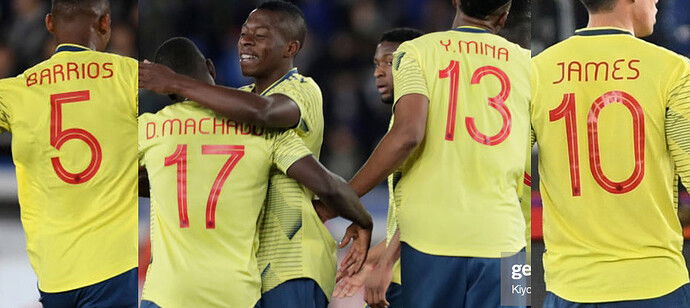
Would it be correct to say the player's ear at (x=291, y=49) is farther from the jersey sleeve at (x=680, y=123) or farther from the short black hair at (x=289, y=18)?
the jersey sleeve at (x=680, y=123)

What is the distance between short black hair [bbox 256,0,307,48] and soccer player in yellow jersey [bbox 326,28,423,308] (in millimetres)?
302

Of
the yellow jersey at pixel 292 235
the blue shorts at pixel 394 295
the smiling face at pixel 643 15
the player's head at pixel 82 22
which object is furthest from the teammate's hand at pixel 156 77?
the smiling face at pixel 643 15

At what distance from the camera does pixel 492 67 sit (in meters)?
2.91

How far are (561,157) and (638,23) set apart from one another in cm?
43

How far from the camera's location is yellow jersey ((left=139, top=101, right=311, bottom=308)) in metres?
2.80

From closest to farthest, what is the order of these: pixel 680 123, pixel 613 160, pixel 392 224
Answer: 1. pixel 680 123
2. pixel 613 160
3. pixel 392 224

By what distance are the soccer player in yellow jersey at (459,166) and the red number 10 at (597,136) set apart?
0.33 metres

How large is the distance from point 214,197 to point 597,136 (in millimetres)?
1136

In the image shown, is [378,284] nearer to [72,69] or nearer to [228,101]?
[228,101]

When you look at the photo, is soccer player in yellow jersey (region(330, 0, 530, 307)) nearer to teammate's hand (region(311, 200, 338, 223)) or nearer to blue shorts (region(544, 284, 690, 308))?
teammate's hand (region(311, 200, 338, 223))

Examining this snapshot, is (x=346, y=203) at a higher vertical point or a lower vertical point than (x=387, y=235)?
higher

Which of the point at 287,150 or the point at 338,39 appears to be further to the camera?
the point at 338,39

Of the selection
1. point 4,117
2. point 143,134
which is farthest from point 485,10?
point 4,117

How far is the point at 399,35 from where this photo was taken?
314cm
